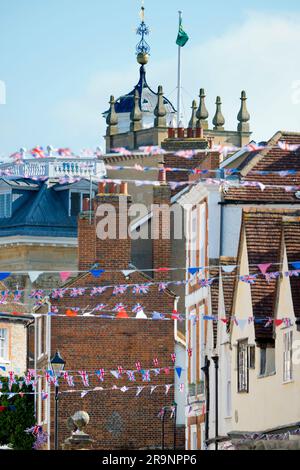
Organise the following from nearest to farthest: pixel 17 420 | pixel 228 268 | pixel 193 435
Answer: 1. pixel 228 268
2. pixel 193 435
3. pixel 17 420

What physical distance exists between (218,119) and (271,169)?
55.1 meters

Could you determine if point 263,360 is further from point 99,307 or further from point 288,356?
point 99,307

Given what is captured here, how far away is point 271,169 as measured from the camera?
190ft

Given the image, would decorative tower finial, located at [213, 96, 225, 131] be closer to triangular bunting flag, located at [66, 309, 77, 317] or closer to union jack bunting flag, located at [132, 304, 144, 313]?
union jack bunting flag, located at [132, 304, 144, 313]

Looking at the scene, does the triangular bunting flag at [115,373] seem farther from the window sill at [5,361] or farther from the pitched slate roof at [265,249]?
the pitched slate roof at [265,249]

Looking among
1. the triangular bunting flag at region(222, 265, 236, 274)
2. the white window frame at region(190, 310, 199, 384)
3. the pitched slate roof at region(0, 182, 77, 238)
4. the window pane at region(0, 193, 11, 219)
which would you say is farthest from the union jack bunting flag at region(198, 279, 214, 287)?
the window pane at region(0, 193, 11, 219)

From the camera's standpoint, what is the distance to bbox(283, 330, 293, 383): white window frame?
46125mm

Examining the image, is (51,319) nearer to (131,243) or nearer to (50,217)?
(131,243)

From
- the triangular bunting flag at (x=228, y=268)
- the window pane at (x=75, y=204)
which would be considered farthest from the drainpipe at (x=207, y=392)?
the window pane at (x=75, y=204)

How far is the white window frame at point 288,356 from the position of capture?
4612cm

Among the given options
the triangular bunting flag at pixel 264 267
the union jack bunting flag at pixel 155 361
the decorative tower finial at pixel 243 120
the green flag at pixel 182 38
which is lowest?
the triangular bunting flag at pixel 264 267

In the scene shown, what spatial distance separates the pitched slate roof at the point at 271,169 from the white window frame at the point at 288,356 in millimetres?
9346

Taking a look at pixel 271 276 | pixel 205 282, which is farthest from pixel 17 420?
pixel 271 276
